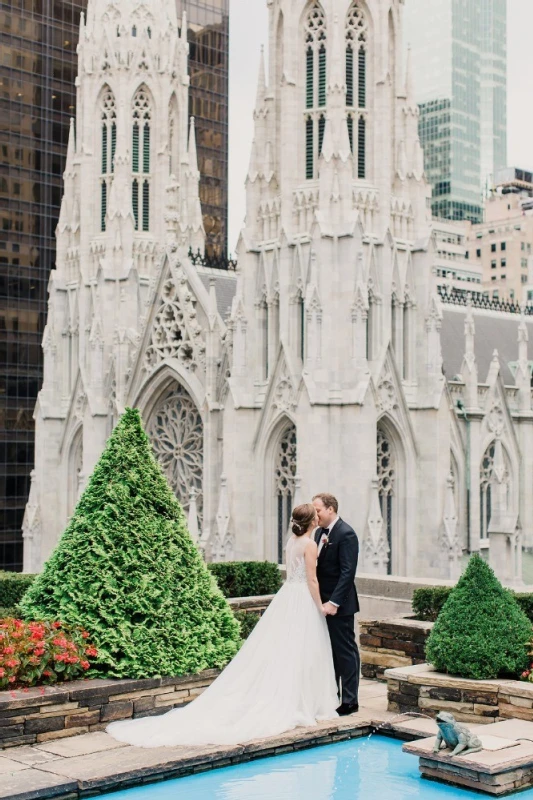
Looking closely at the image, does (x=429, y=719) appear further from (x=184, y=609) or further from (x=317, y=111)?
(x=317, y=111)

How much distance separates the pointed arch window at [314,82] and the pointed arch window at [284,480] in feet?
26.3

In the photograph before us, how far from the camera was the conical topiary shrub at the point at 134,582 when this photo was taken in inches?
509

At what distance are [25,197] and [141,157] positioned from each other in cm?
1991

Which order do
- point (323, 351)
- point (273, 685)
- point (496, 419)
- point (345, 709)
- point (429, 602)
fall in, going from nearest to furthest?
point (273, 685) < point (345, 709) < point (429, 602) < point (323, 351) < point (496, 419)

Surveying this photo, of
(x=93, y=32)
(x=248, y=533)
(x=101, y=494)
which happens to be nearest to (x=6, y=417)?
(x=93, y=32)

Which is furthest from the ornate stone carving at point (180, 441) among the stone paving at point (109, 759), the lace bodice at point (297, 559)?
the stone paving at point (109, 759)

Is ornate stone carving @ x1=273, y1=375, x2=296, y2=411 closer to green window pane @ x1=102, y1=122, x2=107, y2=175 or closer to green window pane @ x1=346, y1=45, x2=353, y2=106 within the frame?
green window pane @ x1=346, y1=45, x2=353, y2=106

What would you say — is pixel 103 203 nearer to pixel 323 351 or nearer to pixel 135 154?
pixel 135 154

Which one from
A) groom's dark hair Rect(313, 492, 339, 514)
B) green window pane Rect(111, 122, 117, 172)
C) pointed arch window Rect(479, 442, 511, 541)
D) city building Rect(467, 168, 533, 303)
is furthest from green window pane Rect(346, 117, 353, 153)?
city building Rect(467, 168, 533, 303)

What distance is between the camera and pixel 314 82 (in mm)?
37812

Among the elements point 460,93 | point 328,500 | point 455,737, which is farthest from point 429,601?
point 460,93

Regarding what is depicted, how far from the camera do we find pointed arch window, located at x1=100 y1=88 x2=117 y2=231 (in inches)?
1863

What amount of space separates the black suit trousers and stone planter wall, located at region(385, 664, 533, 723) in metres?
0.45

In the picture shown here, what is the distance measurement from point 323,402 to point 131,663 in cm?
2274
